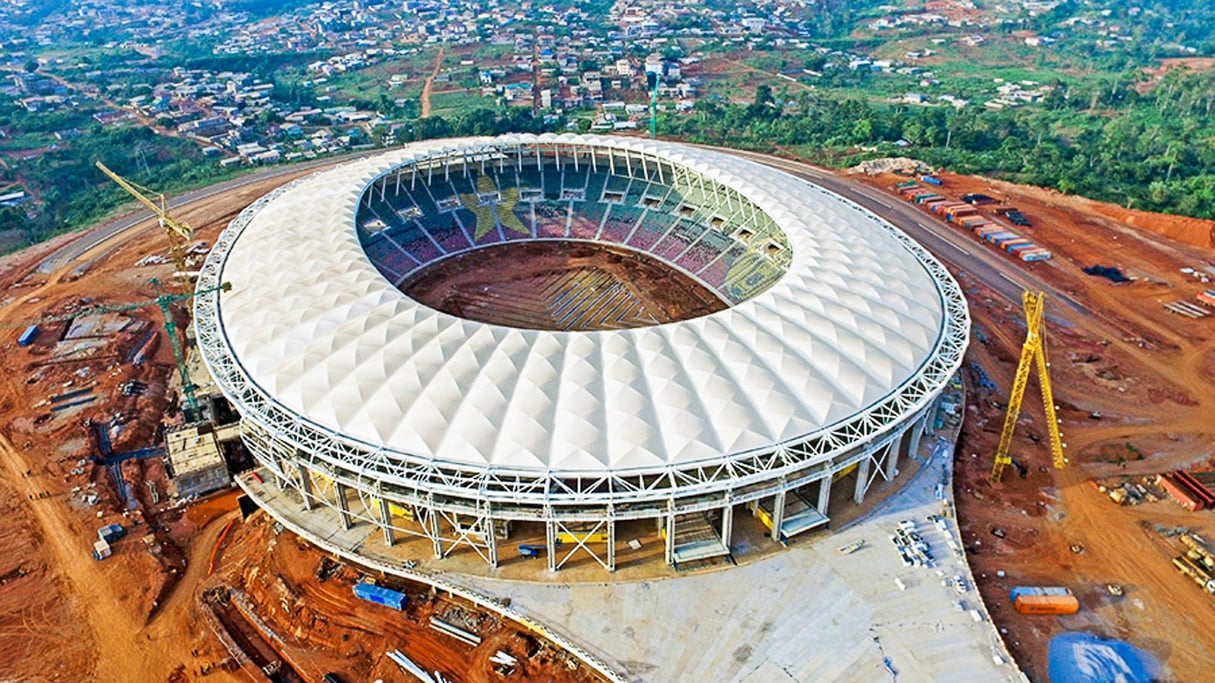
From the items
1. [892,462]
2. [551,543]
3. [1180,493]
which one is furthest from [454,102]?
[1180,493]

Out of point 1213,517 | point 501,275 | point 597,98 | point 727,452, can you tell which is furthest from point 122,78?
point 1213,517

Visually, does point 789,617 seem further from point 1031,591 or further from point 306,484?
point 306,484

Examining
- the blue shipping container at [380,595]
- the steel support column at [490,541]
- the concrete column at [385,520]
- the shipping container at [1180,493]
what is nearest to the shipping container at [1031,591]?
the shipping container at [1180,493]

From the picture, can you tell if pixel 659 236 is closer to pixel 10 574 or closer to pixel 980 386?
pixel 980 386

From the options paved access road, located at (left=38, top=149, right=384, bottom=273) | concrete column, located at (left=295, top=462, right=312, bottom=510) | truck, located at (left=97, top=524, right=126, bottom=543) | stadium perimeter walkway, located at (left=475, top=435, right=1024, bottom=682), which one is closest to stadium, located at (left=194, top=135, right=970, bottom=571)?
concrete column, located at (left=295, top=462, right=312, bottom=510)

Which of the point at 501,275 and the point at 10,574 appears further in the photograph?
the point at 501,275

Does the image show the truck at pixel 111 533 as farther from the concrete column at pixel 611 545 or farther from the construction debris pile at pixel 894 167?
the construction debris pile at pixel 894 167
